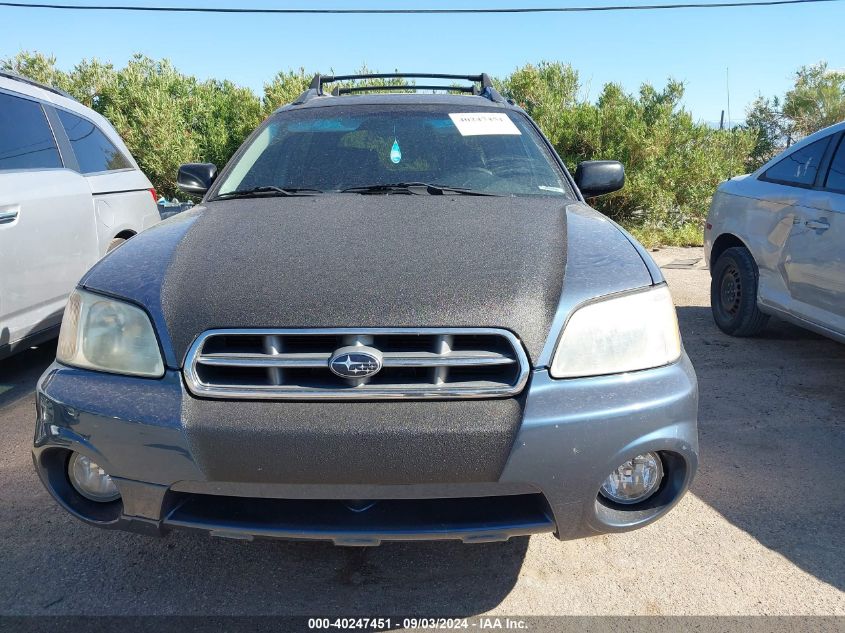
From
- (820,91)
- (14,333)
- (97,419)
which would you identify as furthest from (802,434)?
(820,91)

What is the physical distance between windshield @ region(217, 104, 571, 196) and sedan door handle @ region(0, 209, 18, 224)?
1.34 meters

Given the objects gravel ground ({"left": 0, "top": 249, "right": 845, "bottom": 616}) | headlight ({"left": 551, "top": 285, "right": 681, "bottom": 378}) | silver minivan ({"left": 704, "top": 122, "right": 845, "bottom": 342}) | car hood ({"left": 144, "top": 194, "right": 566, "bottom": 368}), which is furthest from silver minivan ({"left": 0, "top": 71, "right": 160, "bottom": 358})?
silver minivan ({"left": 704, "top": 122, "right": 845, "bottom": 342})

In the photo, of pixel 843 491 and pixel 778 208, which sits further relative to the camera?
pixel 778 208

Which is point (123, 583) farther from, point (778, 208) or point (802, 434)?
point (778, 208)

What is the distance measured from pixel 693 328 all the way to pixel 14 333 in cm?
464

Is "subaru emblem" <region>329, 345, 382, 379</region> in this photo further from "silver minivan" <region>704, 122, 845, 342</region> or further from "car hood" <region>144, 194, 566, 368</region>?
"silver minivan" <region>704, 122, 845, 342</region>

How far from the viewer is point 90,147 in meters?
4.77

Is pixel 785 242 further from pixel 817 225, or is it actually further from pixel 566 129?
pixel 566 129

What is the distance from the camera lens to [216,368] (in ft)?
6.08

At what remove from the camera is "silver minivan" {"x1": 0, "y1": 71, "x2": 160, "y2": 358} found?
3.68m

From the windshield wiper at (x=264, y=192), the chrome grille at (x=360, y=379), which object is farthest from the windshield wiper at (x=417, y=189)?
the chrome grille at (x=360, y=379)

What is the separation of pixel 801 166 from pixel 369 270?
3622 millimetres

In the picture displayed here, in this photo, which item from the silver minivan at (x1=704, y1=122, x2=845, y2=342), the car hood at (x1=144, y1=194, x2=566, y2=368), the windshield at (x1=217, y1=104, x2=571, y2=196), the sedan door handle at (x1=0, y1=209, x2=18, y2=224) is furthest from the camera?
the silver minivan at (x1=704, y1=122, x2=845, y2=342)

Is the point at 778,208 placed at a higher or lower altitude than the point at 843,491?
higher
